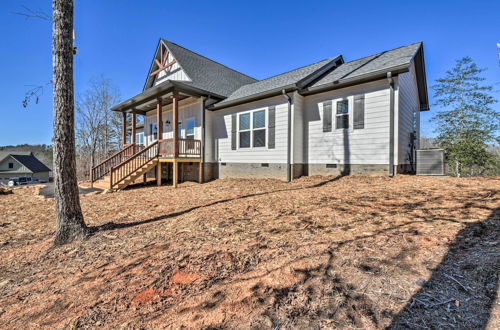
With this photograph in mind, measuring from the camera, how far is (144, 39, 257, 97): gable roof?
11.9 m

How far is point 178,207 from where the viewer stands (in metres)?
5.41

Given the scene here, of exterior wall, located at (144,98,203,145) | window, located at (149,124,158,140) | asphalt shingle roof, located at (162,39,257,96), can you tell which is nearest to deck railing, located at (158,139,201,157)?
exterior wall, located at (144,98,203,145)

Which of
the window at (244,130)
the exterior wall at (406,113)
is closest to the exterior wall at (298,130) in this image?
the window at (244,130)

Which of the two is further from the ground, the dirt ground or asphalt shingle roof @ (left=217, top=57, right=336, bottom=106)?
asphalt shingle roof @ (left=217, top=57, right=336, bottom=106)

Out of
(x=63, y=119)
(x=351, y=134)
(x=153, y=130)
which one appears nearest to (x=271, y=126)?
(x=351, y=134)

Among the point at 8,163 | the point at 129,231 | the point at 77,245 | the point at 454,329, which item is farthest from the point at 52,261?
the point at 8,163

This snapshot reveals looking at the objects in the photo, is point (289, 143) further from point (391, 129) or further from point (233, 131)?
point (391, 129)

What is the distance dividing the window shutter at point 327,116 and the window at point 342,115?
0.25 meters

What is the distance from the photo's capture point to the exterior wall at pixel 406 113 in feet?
25.3

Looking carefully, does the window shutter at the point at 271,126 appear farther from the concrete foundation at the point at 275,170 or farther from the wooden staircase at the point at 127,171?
the wooden staircase at the point at 127,171

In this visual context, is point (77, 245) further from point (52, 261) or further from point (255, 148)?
point (255, 148)

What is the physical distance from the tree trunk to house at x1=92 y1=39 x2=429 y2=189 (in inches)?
200

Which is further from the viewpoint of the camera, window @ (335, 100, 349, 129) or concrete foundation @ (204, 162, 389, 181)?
window @ (335, 100, 349, 129)

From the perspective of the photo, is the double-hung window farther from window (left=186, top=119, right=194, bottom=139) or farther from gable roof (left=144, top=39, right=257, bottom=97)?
window (left=186, top=119, right=194, bottom=139)
